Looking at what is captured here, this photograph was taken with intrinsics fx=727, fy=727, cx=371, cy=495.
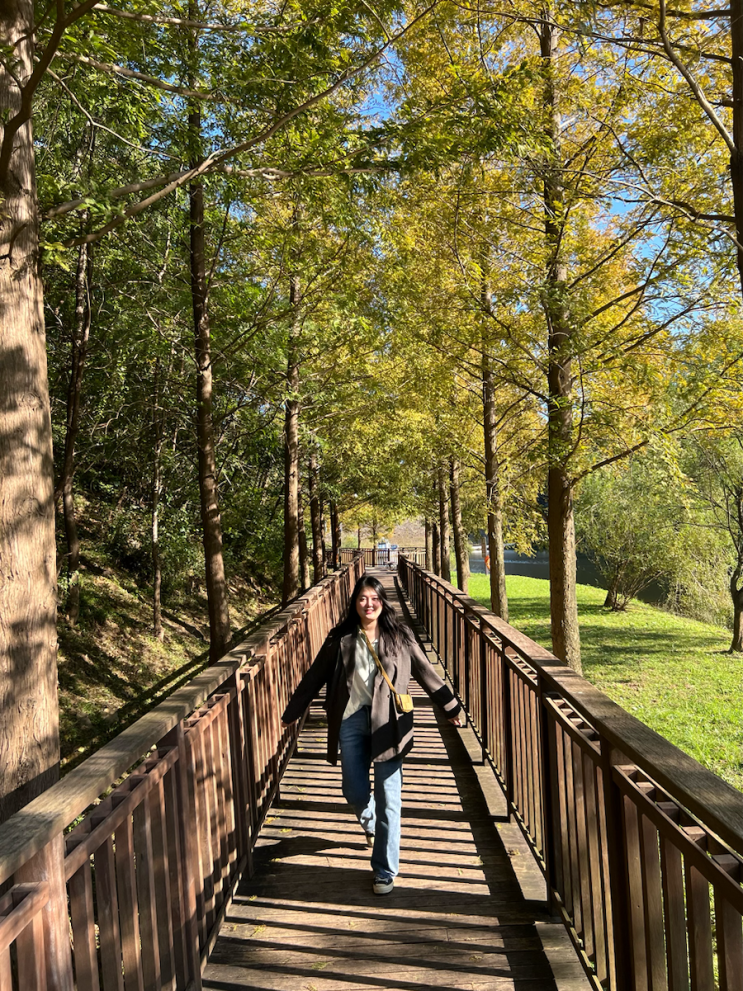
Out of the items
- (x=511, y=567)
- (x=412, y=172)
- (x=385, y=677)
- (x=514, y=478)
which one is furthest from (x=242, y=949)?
(x=511, y=567)

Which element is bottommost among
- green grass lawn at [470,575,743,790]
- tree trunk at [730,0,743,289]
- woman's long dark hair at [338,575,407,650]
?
green grass lawn at [470,575,743,790]

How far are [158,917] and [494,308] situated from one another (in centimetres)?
887

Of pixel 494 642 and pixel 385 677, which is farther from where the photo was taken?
pixel 494 642

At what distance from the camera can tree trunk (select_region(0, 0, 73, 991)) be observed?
3.38 metres

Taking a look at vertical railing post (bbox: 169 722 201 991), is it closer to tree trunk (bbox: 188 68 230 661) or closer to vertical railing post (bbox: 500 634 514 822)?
vertical railing post (bbox: 500 634 514 822)

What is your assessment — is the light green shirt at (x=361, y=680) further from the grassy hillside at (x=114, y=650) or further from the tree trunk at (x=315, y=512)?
the tree trunk at (x=315, y=512)

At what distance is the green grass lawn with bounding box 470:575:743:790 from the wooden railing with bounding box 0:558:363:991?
27.0 feet

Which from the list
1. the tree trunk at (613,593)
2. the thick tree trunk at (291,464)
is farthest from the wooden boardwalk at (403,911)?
the tree trunk at (613,593)

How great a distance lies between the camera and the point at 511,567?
88312mm

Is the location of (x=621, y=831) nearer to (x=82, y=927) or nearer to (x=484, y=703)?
(x=82, y=927)

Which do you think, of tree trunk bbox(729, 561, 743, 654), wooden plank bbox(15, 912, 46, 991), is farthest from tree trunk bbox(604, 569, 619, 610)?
wooden plank bbox(15, 912, 46, 991)

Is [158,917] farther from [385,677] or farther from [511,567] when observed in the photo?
[511,567]

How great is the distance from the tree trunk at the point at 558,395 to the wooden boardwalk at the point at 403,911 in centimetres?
359

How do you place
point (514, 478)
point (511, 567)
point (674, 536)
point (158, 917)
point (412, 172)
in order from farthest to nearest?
point (511, 567) < point (674, 536) < point (514, 478) < point (412, 172) < point (158, 917)
